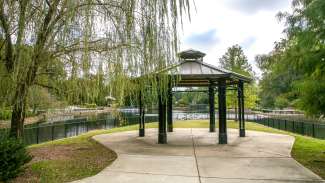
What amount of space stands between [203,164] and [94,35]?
15.3ft

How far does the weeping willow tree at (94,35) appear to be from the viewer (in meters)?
3.11

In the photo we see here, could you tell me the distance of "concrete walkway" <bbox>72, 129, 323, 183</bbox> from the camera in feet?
18.7

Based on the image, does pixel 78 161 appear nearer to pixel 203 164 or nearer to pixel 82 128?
pixel 203 164

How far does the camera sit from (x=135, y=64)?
3523 millimetres

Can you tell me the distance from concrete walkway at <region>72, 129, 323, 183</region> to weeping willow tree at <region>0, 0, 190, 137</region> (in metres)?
2.67

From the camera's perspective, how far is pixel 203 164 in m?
6.96

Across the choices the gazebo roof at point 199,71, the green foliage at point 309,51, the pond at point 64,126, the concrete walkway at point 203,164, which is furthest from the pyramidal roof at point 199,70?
the green foliage at point 309,51

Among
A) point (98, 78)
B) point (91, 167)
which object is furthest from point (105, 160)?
point (98, 78)

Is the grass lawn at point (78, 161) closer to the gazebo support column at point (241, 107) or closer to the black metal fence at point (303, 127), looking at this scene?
the gazebo support column at point (241, 107)

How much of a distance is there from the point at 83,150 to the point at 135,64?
20.2ft

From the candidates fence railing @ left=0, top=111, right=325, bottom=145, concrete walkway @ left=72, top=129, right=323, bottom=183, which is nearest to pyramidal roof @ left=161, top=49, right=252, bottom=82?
concrete walkway @ left=72, top=129, right=323, bottom=183

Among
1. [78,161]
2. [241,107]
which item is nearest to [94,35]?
[78,161]

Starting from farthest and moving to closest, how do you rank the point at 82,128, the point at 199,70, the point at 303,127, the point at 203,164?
the point at 82,128 → the point at 303,127 → the point at 199,70 → the point at 203,164

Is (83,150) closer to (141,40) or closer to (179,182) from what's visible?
(179,182)
